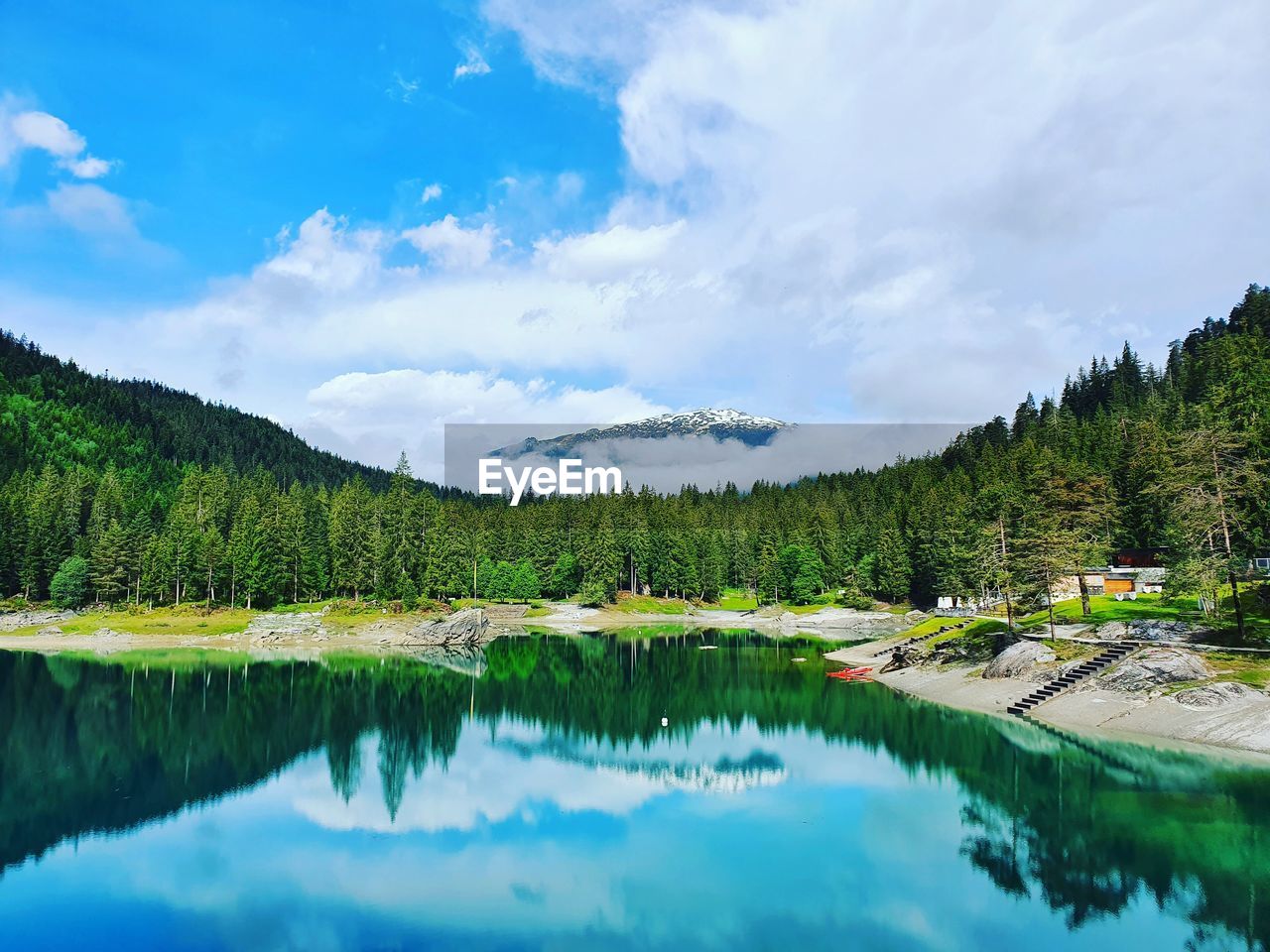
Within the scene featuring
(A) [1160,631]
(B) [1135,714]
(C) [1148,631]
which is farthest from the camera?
(C) [1148,631]

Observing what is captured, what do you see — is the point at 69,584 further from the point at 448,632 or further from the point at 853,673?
the point at 853,673

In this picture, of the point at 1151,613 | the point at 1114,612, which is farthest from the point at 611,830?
the point at 1114,612

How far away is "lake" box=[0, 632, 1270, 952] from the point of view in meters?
22.4

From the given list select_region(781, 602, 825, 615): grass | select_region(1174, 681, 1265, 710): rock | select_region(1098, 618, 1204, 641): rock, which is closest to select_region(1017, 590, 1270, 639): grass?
select_region(1098, 618, 1204, 641): rock

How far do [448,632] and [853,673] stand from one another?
5619 cm

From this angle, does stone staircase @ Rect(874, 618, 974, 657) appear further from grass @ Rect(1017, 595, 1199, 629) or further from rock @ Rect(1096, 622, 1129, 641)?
rock @ Rect(1096, 622, 1129, 641)

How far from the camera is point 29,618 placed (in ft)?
344

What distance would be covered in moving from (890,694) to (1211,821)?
31.3 m

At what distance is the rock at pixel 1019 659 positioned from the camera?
53406 mm

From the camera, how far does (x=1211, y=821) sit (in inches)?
1130

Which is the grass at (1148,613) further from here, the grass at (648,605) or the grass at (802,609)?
the grass at (648,605)

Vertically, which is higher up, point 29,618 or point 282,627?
point 29,618

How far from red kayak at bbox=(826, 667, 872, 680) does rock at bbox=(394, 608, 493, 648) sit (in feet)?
174

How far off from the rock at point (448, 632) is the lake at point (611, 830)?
42.5m
